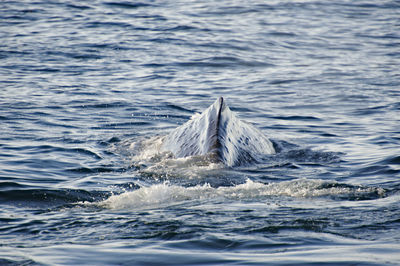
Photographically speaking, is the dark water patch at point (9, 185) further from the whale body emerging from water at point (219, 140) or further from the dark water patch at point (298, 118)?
the dark water patch at point (298, 118)

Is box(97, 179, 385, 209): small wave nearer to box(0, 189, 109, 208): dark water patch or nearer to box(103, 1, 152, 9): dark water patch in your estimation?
box(0, 189, 109, 208): dark water patch

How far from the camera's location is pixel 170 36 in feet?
80.1

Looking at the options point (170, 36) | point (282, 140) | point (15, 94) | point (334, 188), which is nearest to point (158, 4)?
point (170, 36)

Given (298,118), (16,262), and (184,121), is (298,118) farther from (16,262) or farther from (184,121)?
(16,262)

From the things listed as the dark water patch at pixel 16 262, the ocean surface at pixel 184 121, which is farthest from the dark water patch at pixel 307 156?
the dark water patch at pixel 16 262

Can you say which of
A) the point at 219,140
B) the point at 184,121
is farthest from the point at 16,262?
the point at 184,121

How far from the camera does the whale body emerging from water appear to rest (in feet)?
30.4

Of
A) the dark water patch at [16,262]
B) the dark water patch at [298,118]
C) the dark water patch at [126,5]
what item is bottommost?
the dark water patch at [298,118]

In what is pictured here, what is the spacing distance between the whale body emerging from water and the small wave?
1170 mm

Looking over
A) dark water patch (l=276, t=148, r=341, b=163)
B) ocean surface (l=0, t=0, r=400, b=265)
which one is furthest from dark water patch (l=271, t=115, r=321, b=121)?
dark water patch (l=276, t=148, r=341, b=163)

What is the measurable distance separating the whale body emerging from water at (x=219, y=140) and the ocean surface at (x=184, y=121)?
24 cm

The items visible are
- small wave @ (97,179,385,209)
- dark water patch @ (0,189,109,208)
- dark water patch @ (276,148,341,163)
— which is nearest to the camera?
small wave @ (97,179,385,209)

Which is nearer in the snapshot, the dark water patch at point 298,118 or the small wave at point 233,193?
the small wave at point 233,193

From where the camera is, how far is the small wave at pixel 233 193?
294 inches
